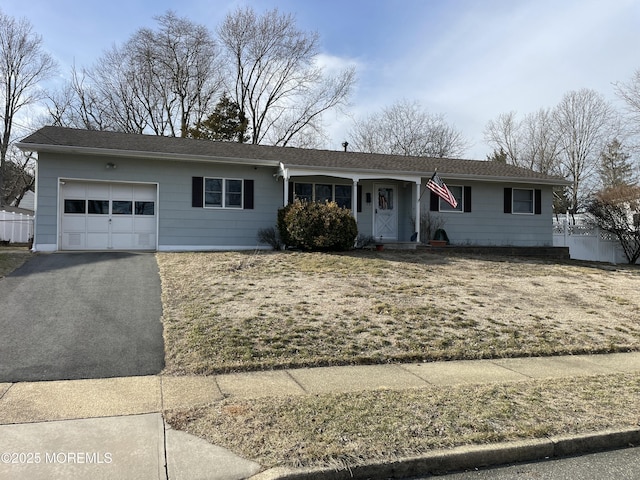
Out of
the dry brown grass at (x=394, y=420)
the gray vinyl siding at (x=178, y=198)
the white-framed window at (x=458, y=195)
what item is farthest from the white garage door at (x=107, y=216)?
the dry brown grass at (x=394, y=420)

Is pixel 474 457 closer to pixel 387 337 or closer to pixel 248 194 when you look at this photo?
pixel 387 337

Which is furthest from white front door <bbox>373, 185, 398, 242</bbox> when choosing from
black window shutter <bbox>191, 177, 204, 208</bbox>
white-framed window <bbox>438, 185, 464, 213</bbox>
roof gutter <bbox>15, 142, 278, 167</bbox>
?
black window shutter <bbox>191, 177, 204, 208</bbox>

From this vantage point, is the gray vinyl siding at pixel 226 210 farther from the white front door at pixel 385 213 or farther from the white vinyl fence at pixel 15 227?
the white vinyl fence at pixel 15 227

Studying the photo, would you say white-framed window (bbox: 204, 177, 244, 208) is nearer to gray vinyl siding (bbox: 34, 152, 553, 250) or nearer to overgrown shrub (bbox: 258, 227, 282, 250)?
gray vinyl siding (bbox: 34, 152, 553, 250)

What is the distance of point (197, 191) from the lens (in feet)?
50.7

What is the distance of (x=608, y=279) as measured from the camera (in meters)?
13.2

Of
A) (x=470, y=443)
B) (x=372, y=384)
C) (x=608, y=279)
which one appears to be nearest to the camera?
(x=470, y=443)

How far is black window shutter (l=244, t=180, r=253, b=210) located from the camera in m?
15.9

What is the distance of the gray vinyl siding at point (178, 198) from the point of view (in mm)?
14047

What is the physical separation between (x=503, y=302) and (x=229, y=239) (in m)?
9.19

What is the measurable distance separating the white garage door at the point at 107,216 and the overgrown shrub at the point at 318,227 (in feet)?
15.1

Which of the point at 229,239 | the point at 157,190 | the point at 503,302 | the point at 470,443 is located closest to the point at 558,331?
the point at 503,302

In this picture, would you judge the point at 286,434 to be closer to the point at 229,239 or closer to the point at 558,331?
the point at 558,331

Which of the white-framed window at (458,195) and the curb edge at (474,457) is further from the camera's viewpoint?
the white-framed window at (458,195)
